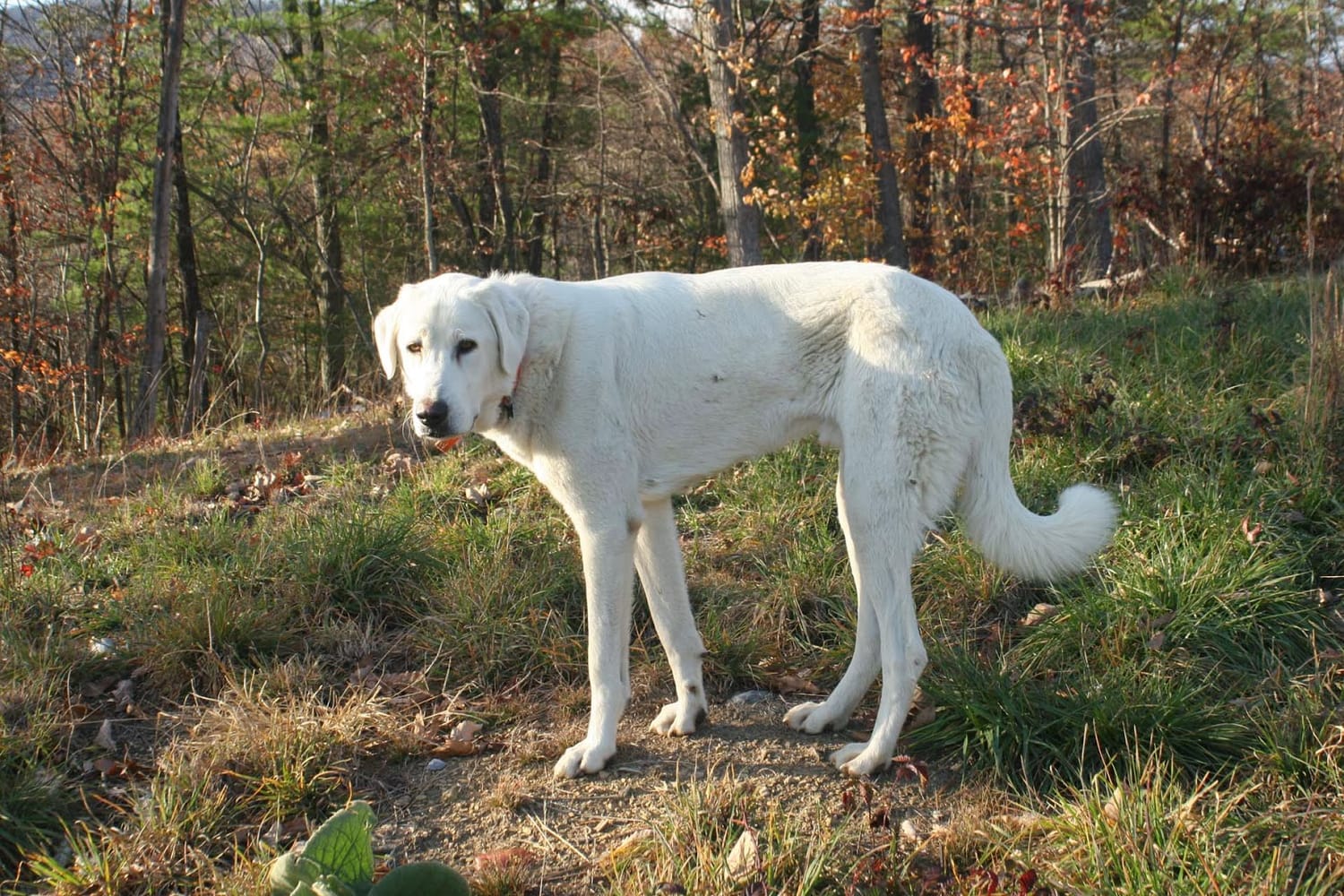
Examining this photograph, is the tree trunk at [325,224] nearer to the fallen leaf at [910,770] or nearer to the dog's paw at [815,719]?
the dog's paw at [815,719]

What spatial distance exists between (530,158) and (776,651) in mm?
14109

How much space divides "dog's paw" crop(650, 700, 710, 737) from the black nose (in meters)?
1.38

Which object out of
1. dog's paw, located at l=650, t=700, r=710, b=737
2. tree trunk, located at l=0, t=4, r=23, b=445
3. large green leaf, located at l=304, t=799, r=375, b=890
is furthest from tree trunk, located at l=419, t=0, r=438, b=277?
large green leaf, located at l=304, t=799, r=375, b=890

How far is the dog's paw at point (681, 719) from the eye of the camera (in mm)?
3705

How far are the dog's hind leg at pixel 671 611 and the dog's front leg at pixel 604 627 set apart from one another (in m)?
0.23

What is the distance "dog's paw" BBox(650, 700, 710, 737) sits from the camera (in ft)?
12.2

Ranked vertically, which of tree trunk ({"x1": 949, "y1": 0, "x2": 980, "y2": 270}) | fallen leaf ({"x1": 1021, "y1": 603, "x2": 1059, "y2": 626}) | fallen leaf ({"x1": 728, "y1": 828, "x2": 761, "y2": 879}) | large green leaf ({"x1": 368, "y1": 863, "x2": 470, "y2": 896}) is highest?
tree trunk ({"x1": 949, "y1": 0, "x2": 980, "y2": 270})

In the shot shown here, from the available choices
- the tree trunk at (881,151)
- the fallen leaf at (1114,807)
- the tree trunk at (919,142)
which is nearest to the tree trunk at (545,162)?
the tree trunk at (881,151)

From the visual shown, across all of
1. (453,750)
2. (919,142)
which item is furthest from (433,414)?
(919,142)

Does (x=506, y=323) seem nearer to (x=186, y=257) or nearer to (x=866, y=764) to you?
(x=866, y=764)

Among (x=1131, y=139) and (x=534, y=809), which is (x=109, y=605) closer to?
(x=534, y=809)

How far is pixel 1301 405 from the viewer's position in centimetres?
479

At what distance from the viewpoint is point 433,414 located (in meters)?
3.08

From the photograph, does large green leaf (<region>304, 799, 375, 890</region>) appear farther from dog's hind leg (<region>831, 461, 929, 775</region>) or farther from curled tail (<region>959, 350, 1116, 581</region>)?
curled tail (<region>959, 350, 1116, 581</region>)
